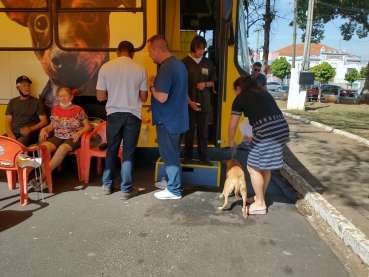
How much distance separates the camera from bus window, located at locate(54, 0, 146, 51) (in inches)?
186

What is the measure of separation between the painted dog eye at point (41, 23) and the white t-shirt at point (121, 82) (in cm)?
148

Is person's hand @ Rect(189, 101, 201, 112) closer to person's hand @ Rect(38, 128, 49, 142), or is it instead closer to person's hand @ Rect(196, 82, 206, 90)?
person's hand @ Rect(196, 82, 206, 90)

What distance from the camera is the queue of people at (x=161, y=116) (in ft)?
12.2

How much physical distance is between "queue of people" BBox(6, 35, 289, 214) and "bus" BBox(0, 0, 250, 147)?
23cm

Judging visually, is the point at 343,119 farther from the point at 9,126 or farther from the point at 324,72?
the point at 324,72

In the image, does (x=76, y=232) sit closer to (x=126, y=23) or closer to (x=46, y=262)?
(x=46, y=262)

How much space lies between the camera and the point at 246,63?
18.6 feet

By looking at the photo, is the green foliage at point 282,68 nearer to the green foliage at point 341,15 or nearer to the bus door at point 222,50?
the green foliage at point 341,15

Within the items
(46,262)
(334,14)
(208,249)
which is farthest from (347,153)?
(334,14)

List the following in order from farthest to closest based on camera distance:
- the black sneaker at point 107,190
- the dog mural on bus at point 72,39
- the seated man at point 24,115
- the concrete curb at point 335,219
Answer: the seated man at point 24,115 → the dog mural on bus at point 72,39 → the black sneaker at point 107,190 → the concrete curb at point 335,219

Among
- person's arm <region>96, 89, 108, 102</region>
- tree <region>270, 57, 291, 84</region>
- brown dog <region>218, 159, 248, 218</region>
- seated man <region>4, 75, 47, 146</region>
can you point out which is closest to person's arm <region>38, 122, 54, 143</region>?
Result: seated man <region>4, 75, 47, 146</region>

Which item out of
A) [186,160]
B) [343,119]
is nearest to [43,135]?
[186,160]

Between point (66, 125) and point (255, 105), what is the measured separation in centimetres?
270

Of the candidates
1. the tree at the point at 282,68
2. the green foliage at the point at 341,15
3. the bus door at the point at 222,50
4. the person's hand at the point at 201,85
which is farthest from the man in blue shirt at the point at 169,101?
the tree at the point at 282,68
